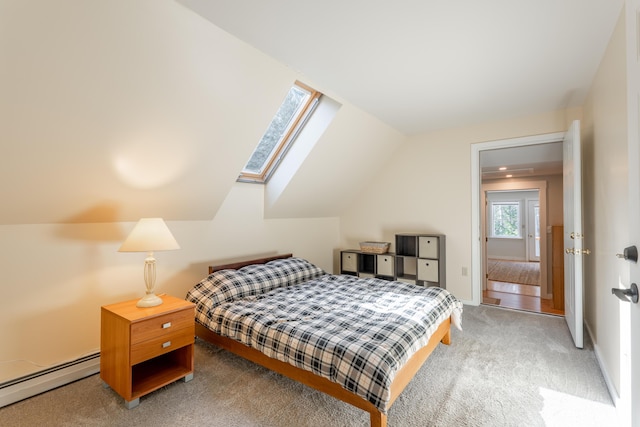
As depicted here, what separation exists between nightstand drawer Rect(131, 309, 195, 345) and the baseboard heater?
82 centimetres

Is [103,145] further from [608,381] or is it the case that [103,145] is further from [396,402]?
[608,381]

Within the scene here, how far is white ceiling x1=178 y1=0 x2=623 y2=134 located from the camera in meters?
1.79

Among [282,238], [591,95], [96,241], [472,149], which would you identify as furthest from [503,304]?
[96,241]

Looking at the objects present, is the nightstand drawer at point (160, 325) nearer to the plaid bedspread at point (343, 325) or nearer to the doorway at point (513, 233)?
the plaid bedspread at point (343, 325)

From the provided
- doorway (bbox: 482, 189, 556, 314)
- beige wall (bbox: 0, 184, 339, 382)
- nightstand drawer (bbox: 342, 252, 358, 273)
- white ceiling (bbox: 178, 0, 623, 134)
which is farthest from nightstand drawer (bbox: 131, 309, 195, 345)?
doorway (bbox: 482, 189, 556, 314)

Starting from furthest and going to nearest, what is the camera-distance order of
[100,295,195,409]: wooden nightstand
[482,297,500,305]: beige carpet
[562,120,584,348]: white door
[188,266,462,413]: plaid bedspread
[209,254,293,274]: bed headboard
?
1. [482,297,500,305]: beige carpet
2. [209,254,293,274]: bed headboard
3. [562,120,584,348]: white door
4. [100,295,195,409]: wooden nightstand
5. [188,266,462,413]: plaid bedspread

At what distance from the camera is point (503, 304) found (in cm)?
416

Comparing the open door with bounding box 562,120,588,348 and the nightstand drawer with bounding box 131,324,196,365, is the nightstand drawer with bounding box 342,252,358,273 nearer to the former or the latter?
the open door with bounding box 562,120,588,348

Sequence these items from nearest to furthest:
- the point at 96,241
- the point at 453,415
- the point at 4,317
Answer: the point at 453,415 → the point at 4,317 → the point at 96,241

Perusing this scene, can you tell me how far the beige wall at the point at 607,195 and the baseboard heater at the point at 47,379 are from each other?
12.0ft

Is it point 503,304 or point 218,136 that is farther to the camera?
point 503,304

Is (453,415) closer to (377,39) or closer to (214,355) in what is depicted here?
(214,355)

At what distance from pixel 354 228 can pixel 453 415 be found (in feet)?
11.0

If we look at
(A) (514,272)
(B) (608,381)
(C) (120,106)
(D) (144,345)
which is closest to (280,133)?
(C) (120,106)
